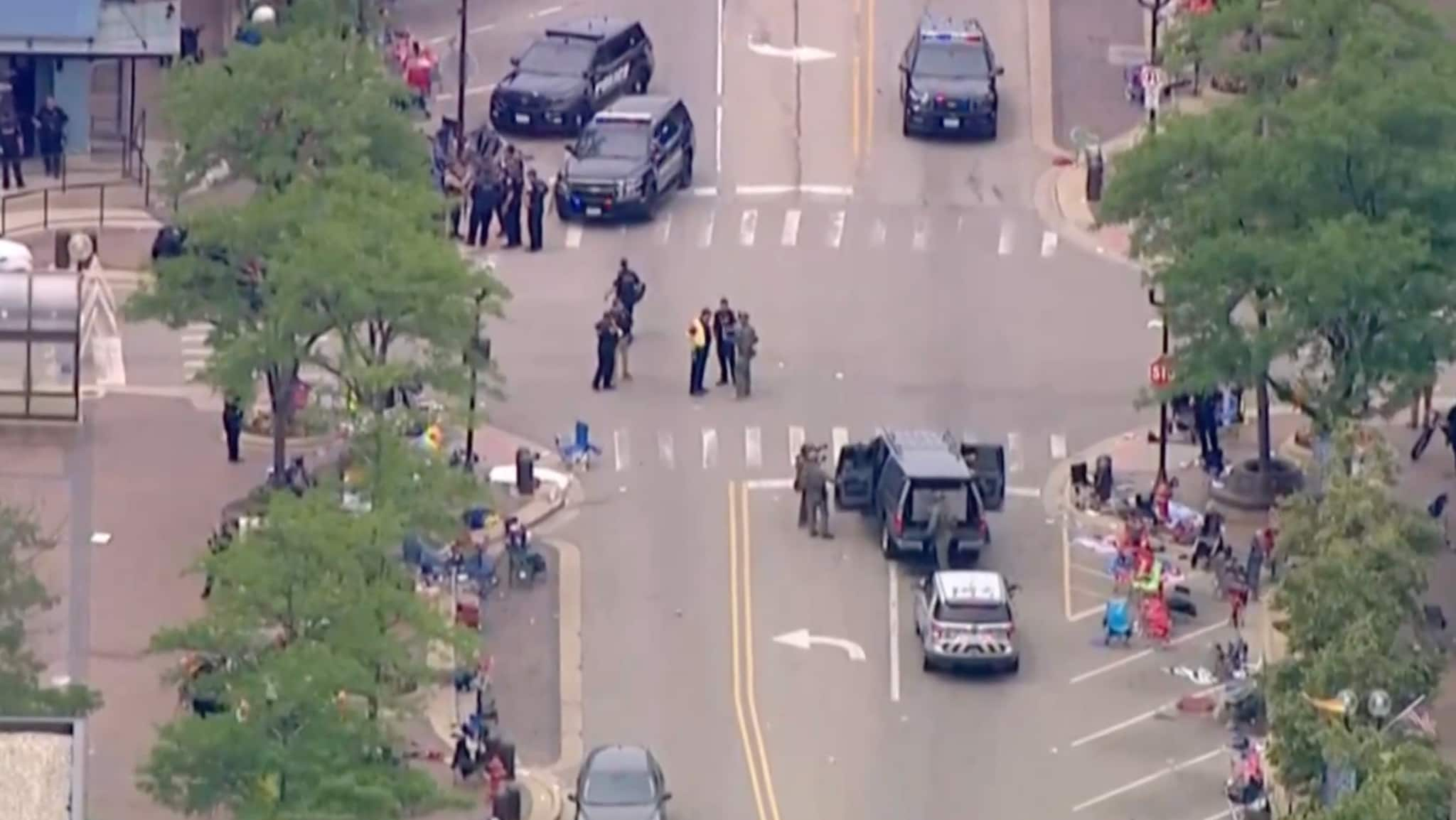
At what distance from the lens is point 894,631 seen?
277ft

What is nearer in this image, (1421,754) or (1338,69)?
(1421,754)

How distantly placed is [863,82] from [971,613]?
27.9 metres

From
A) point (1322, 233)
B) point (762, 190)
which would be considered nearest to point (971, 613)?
point (1322, 233)

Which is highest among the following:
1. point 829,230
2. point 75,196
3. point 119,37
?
point 119,37

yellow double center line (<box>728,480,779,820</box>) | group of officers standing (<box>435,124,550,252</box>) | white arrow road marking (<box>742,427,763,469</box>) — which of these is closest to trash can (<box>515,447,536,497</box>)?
yellow double center line (<box>728,480,779,820</box>)

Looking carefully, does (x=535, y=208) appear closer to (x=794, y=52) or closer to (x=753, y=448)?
(x=753, y=448)

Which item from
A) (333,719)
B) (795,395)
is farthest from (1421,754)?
(795,395)

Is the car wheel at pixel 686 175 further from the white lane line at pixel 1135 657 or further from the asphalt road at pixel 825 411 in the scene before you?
the white lane line at pixel 1135 657

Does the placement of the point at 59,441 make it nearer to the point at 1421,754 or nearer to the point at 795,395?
the point at 795,395

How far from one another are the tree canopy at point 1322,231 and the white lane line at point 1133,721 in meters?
6.02

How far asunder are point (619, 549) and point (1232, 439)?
1155 cm

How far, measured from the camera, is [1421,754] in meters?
67.4

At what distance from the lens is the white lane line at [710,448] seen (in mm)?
90562

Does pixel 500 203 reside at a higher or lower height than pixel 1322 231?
lower
